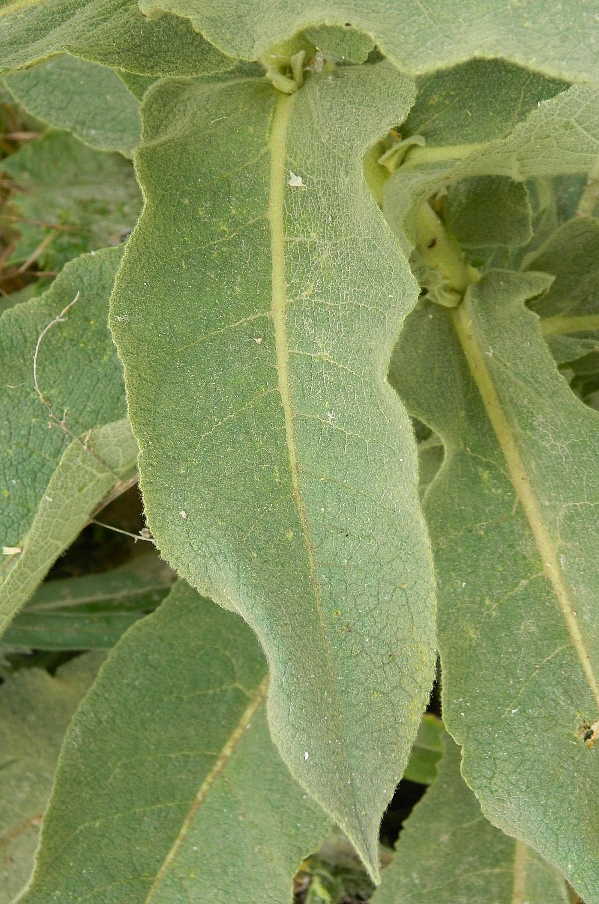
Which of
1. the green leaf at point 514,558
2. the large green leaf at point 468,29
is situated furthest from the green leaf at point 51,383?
the large green leaf at point 468,29

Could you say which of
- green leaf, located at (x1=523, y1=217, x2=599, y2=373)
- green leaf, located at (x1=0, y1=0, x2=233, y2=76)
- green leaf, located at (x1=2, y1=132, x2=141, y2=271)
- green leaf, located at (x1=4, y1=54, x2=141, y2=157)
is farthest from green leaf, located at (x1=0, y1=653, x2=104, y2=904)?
green leaf, located at (x1=0, y1=0, x2=233, y2=76)

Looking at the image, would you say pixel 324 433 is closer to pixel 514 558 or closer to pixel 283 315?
pixel 283 315

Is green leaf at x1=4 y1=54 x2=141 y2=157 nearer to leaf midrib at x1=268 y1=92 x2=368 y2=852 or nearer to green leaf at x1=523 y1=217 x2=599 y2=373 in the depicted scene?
leaf midrib at x1=268 y1=92 x2=368 y2=852

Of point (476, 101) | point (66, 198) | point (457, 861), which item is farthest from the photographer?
point (66, 198)

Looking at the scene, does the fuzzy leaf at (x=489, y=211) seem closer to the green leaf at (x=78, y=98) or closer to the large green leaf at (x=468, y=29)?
the large green leaf at (x=468, y=29)

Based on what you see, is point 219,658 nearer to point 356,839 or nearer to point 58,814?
point 58,814

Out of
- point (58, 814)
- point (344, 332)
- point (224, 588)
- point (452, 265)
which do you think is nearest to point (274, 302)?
point (344, 332)

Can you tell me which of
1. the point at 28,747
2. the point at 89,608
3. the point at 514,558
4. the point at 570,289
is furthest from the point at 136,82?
the point at 28,747
